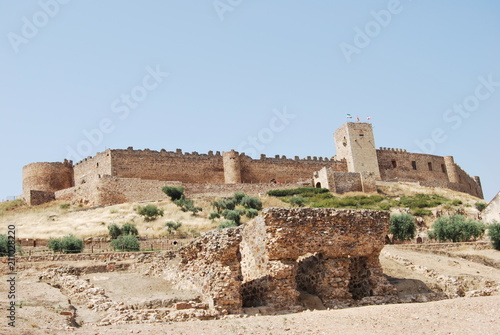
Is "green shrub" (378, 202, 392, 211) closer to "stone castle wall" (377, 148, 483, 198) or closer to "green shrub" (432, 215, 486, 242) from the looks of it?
"green shrub" (432, 215, 486, 242)

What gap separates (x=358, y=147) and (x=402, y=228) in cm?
3072

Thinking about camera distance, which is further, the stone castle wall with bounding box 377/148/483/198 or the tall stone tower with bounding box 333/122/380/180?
the stone castle wall with bounding box 377/148/483/198

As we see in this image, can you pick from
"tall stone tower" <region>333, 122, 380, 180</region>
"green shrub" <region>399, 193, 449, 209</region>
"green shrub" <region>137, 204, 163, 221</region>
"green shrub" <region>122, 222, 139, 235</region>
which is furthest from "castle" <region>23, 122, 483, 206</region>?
"green shrub" <region>122, 222, 139, 235</region>

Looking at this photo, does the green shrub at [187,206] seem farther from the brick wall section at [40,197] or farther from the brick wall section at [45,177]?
the brick wall section at [45,177]

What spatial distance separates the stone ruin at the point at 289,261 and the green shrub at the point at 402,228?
1521 centimetres

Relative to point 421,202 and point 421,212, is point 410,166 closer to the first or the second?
point 421,202

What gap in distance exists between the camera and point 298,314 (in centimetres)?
1012

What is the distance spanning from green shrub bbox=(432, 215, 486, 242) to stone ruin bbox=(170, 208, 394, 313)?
15.8m

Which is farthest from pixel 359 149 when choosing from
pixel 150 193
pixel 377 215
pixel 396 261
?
pixel 377 215

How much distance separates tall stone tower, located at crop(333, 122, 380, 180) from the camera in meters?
56.5

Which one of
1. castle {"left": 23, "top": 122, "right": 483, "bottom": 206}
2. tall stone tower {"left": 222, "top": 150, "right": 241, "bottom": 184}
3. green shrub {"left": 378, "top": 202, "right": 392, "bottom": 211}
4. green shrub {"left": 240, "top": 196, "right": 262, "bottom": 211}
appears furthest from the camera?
tall stone tower {"left": 222, "top": 150, "right": 241, "bottom": 184}

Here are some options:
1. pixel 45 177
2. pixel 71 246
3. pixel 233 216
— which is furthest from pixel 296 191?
pixel 71 246

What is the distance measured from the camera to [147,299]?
10656mm

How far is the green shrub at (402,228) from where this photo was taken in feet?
89.0
